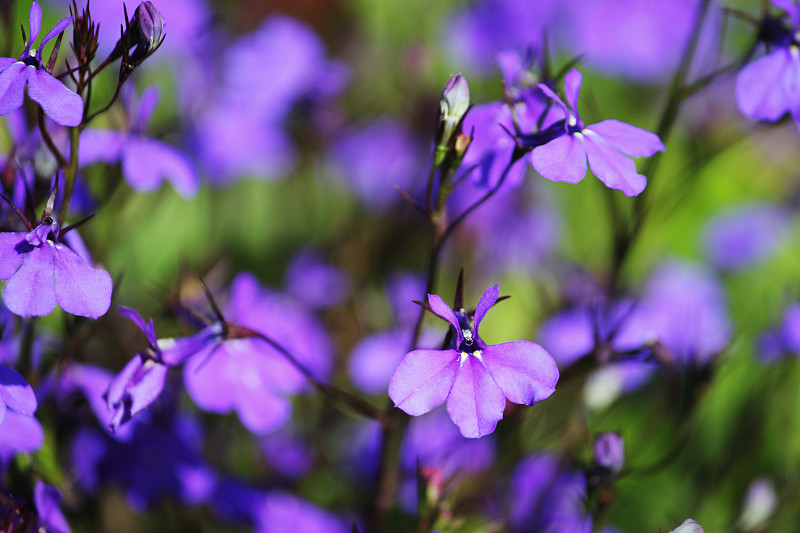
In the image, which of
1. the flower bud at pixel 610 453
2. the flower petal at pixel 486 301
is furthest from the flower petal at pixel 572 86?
the flower bud at pixel 610 453

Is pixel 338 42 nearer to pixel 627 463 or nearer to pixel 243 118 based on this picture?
pixel 243 118

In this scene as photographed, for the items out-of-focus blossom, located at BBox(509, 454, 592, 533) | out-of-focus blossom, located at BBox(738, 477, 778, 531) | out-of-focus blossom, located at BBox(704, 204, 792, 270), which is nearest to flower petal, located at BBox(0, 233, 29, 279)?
out-of-focus blossom, located at BBox(509, 454, 592, 533)

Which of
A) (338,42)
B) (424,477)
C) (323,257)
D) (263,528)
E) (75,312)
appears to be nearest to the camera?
(75,312)

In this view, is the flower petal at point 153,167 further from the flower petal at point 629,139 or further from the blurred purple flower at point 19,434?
the flower petal at point 629,139

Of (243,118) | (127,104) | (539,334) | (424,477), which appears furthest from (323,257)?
(424,477)

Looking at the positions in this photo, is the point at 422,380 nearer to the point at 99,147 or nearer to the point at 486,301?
the point at 486,301
